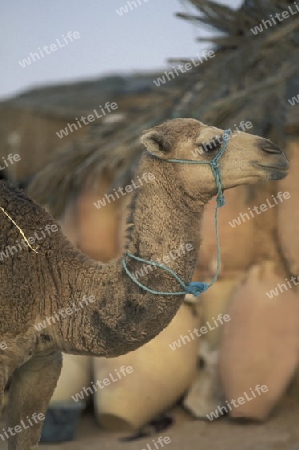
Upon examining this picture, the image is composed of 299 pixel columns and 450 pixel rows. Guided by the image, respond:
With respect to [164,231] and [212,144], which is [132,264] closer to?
[164,231]

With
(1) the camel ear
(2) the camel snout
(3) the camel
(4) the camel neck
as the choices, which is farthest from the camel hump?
(2) the camel snout

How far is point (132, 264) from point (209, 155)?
0.56 metres

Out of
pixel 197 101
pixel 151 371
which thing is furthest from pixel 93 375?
pixel 197 101

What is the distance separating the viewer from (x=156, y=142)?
3.02 meters

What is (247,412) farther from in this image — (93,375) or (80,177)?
(80,177)

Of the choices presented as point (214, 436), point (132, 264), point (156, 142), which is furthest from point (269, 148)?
point (214, 436)

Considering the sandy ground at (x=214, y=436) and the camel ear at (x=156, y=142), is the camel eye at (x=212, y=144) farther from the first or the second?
the sandy ground at (x=214, y=436)

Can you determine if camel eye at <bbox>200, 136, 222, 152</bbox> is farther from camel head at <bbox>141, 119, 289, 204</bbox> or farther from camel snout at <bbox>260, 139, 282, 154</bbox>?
camel snout at <bbox>260, 139, 282, 154</bbox>

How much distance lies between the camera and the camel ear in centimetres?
299

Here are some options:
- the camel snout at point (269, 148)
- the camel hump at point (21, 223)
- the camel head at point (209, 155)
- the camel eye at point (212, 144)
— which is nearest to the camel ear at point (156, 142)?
the camel head at point (209, 155)

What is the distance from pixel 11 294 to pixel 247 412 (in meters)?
2.96

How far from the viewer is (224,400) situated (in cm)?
566

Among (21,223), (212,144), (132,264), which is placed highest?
(21,223)

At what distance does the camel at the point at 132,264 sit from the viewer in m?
3.02
